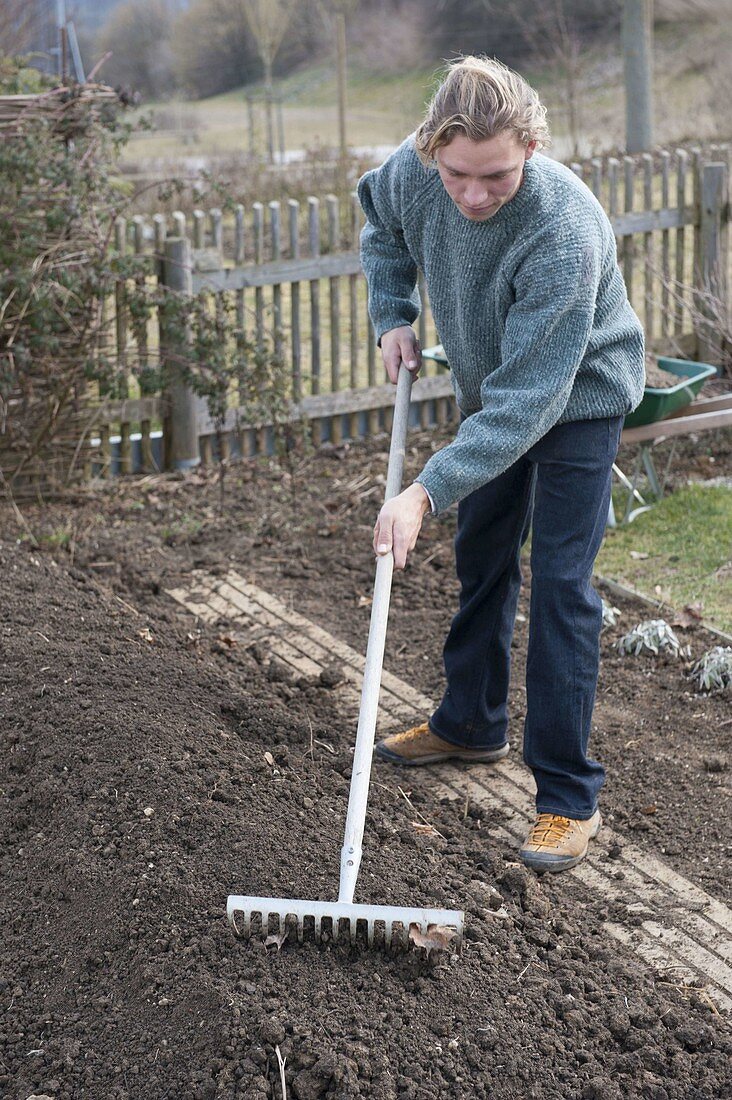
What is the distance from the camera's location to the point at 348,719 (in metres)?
4.13

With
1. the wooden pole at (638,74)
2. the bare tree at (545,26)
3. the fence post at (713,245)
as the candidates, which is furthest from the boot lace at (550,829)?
the bare tree at (545,26)

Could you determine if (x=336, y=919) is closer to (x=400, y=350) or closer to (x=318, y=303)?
(x=400, y=350)

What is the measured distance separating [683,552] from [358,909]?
338 cm

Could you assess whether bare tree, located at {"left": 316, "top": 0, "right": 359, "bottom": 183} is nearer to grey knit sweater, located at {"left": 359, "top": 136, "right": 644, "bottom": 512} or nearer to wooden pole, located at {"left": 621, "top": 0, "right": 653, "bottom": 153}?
wooden pole, located at {"left": 621, "top": 0, "right": 653, "bottom": 153}

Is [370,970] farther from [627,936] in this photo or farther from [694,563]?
[694,563]

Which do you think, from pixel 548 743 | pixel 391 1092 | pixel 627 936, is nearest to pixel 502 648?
pixel 548 743

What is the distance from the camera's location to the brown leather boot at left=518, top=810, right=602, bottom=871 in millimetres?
3287

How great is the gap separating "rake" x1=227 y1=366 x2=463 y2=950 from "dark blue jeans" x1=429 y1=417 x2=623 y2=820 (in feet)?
2.00

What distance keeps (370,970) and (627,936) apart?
81 cm

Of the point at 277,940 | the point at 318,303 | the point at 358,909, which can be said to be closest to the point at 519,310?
the point at 358,909

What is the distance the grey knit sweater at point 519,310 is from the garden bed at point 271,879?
107 cm

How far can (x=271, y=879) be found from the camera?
2857 mm

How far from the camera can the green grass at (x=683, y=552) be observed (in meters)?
5.11

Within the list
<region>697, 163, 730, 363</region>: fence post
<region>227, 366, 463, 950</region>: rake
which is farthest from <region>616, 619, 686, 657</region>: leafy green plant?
<region>697, 163, 730, 363</region>: fence post
